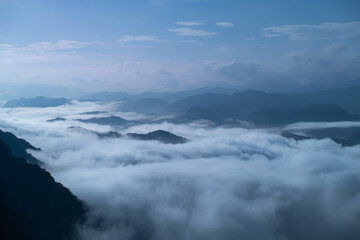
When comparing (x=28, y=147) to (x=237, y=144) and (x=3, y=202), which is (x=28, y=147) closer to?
(x=3, y=202)

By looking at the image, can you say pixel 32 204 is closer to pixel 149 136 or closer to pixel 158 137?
pixel 149 136

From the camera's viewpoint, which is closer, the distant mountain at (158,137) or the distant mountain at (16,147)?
the distant mountain at (16,147)

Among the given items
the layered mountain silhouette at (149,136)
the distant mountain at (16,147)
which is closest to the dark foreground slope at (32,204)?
the distant mountain at (16,147)

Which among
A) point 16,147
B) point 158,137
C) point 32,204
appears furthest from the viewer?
point 158,137

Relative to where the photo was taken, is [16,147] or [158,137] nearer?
[16,147]

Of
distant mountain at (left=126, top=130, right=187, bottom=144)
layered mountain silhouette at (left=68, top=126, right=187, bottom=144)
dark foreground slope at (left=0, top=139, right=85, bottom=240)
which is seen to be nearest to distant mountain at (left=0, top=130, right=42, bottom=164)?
dark foreground slope at (left=0, top=139, right=85, bottom=240)

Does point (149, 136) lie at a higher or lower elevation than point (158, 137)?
higher

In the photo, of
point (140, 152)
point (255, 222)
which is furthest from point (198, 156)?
point (255, 222)

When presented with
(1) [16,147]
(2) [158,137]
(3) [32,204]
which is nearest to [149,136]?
(2) [158,137]

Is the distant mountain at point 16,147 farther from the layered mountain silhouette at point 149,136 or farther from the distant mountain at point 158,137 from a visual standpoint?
the distant mountain at point 158,137
